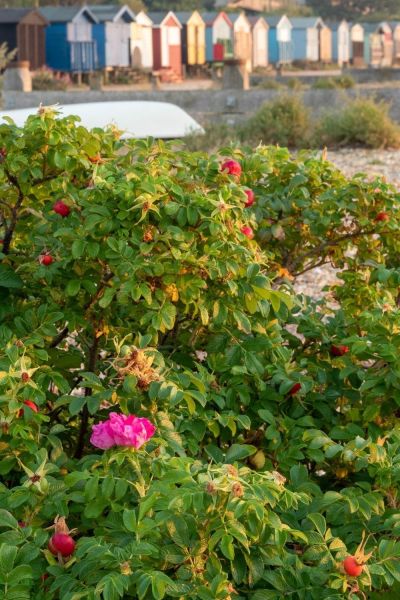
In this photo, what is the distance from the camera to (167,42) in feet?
147

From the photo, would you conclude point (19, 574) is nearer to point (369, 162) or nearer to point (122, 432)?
point (122, 432)

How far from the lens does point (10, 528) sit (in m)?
2.10

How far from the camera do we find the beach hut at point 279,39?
50.3 m

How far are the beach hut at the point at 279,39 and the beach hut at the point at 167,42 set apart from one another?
605 centimetres

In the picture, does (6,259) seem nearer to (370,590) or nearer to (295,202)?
(295,202)

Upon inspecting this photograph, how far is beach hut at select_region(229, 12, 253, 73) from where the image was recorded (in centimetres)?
4753

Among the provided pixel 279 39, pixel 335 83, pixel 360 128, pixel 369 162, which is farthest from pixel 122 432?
pixel 279 39

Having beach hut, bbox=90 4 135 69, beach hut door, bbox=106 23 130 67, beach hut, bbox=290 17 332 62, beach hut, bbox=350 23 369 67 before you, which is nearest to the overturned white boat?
beach hut, bbox=90 4 135 69

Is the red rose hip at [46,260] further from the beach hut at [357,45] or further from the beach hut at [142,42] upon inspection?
the beach hut at [357,45]

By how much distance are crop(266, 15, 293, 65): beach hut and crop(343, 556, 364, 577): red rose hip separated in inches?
1951

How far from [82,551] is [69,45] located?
133ft

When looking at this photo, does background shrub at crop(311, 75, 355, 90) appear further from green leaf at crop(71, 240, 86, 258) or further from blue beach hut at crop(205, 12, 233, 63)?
green leaf at crop(71, 240, 86, 258)

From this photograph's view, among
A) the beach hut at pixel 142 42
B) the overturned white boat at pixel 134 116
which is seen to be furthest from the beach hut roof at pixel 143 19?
the overturned white boat at pixel 134 116

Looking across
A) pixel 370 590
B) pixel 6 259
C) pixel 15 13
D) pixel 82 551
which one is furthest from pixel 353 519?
pixel 15 13
